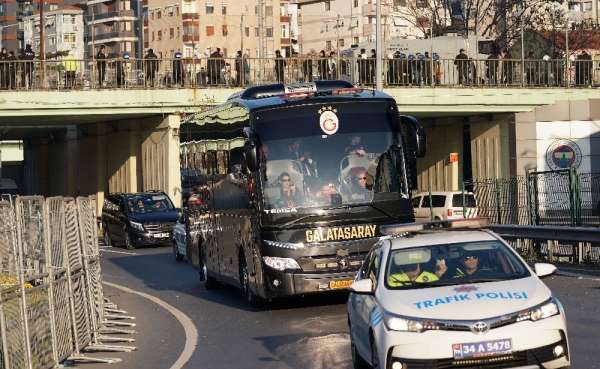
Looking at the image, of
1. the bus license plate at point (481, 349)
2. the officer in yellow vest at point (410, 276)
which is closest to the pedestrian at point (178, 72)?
the officer in yellow vest at point (410, 276)

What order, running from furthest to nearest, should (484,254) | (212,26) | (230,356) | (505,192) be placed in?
(212,26), (505,192), (230,356), (484,254)

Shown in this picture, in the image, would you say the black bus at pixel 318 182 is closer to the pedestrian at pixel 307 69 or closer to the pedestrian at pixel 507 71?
the pedestrian at pixel 307 69

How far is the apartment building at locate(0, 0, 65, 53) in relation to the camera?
189 metres

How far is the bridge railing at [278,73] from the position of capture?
50.6 m

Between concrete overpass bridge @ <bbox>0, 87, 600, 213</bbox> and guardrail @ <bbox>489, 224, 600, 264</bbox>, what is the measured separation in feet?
75.1

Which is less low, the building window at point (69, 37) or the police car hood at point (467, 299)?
the building window at point (69, 37)

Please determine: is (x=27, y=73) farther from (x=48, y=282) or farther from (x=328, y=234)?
(x=48, y=282)

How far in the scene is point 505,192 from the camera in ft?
115

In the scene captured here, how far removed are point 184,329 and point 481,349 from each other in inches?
357

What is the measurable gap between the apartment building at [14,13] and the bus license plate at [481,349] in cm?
18098

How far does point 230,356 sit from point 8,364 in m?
3.33

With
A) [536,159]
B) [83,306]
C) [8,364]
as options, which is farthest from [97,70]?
[8,364]

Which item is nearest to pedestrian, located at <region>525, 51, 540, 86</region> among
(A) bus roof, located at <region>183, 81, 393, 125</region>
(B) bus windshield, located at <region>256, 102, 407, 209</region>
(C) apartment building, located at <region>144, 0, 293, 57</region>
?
(A) bus roof, located at <region>183, 81, 393, 125</region>

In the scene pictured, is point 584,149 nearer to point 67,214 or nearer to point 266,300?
point 266,300
